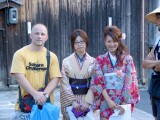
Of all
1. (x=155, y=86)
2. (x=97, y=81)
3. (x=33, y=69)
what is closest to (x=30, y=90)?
(x=33, y=69)

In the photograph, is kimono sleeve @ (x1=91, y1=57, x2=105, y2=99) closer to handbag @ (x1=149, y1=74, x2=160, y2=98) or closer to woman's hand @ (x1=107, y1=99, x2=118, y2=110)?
woman's hand @ (x1=107, y1=99, x2=118, y2=110)

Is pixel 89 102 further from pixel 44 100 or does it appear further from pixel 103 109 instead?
pixel 44 100

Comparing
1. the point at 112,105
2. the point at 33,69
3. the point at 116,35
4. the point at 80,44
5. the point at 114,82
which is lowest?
the point at 112,105

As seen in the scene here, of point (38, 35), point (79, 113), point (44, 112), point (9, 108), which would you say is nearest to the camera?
point (44, 112)

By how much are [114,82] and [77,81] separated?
1.51ft

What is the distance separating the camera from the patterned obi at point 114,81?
13.3 ft

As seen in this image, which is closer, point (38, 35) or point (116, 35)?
point (38, 35)

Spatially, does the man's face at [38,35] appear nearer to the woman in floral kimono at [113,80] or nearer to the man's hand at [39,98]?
the man's hand at [39,98]

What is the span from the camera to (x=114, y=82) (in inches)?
159

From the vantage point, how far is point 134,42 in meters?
11.1

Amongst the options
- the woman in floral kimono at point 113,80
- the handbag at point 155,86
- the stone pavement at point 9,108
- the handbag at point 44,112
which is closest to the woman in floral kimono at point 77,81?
the woman in floral kimono at point 113,80

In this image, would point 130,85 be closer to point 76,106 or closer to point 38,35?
→ point 76,106

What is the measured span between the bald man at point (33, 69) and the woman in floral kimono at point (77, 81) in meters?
0.26

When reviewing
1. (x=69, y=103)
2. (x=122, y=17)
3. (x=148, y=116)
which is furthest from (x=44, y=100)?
(x=122, y=17)
